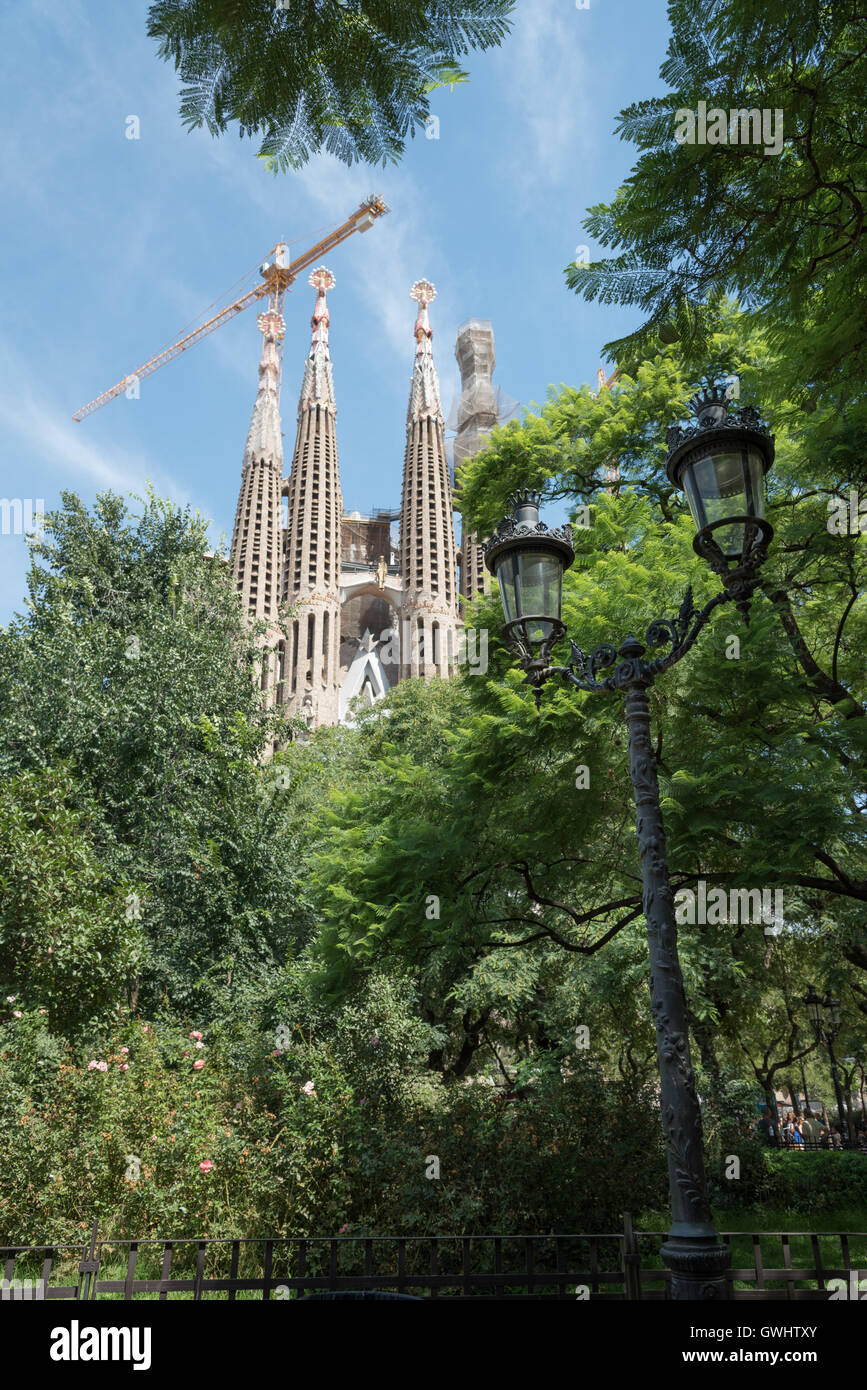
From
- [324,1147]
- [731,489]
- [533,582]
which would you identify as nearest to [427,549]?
[324,1147]

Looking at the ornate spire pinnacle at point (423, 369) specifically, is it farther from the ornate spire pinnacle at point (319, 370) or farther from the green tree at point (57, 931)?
the green tree at point (57, 931)

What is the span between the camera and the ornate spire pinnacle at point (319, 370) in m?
67.9

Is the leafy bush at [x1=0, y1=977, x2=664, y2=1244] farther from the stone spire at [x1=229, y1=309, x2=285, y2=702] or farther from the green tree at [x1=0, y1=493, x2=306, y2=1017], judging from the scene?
the stone spire at [x1=229, y1=309, x2=285, y2=702]

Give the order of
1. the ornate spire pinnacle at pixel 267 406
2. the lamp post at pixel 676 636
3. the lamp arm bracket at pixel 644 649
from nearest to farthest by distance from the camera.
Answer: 1. the lamp post at pixel 676 636
2. the lamp arm bracket at pixel 644 649
3. the ornate spire pinnacle at pixel 267 406

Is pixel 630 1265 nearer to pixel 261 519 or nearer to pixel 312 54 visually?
pixel 312 54

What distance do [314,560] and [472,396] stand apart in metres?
19.2

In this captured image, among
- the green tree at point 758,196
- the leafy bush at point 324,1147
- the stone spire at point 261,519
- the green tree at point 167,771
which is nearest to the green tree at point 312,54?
the green tree at point 758,196

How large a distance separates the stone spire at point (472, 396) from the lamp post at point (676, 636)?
2408 inches

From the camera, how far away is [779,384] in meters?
4.34

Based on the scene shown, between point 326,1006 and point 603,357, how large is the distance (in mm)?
9462

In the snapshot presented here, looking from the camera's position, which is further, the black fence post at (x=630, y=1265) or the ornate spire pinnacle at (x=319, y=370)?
the ornate spire pinnacle at (x=319, y=370)

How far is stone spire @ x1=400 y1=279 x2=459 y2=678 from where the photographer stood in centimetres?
6359

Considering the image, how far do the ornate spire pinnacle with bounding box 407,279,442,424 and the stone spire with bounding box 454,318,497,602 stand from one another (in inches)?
98.2
